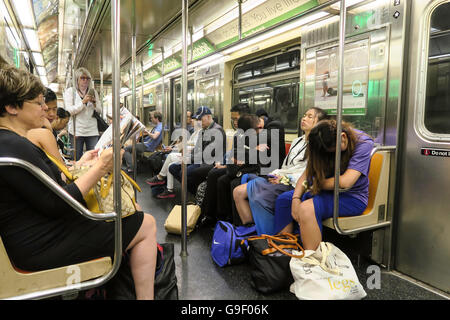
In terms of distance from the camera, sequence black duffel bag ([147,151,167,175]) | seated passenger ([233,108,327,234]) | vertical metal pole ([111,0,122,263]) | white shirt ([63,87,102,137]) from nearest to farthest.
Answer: vertical metal pole ([111,0,122,263]), seated passenger ([233,108,327,234]), white shirt ([63,87,102,137]), black duffel bag ([147,151,167,175])

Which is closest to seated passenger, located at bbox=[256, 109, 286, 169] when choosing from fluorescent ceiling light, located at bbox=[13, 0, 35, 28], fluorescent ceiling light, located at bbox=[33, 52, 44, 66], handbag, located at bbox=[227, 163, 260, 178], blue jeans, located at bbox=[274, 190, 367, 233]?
handbag, located at bbox=[227, 163, 260, 178]

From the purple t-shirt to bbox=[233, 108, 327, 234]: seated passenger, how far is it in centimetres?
64

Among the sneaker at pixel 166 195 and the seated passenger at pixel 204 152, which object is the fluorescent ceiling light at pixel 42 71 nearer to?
the sneaker at pixel 166 195

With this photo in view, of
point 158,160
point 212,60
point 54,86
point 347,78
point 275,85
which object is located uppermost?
point 54,86

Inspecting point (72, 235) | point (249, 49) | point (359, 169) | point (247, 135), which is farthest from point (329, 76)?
point (72, 235)

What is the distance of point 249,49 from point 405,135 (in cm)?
294

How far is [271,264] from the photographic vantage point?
221 centimetres

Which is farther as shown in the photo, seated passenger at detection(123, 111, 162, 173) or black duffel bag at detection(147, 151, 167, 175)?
seated passenger at detection(123, 111, 162, 173)

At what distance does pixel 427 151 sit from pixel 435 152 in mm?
63

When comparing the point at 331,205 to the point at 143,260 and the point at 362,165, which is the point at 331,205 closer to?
the point at 362,165

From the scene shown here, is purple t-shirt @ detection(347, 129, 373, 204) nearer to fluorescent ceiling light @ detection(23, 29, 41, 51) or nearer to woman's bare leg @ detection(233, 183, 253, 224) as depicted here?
woman's bare leg @ detection(233, 183, 253, 224)

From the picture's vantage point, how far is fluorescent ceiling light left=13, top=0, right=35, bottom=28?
5509 millimetres

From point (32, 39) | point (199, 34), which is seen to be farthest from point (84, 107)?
point (32, 39)

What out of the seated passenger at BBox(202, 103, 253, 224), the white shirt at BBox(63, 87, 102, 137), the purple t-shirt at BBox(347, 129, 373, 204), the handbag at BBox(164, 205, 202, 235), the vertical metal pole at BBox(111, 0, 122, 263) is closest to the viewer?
the vertical metal pole at BBox(111, 0, 122, 263)
